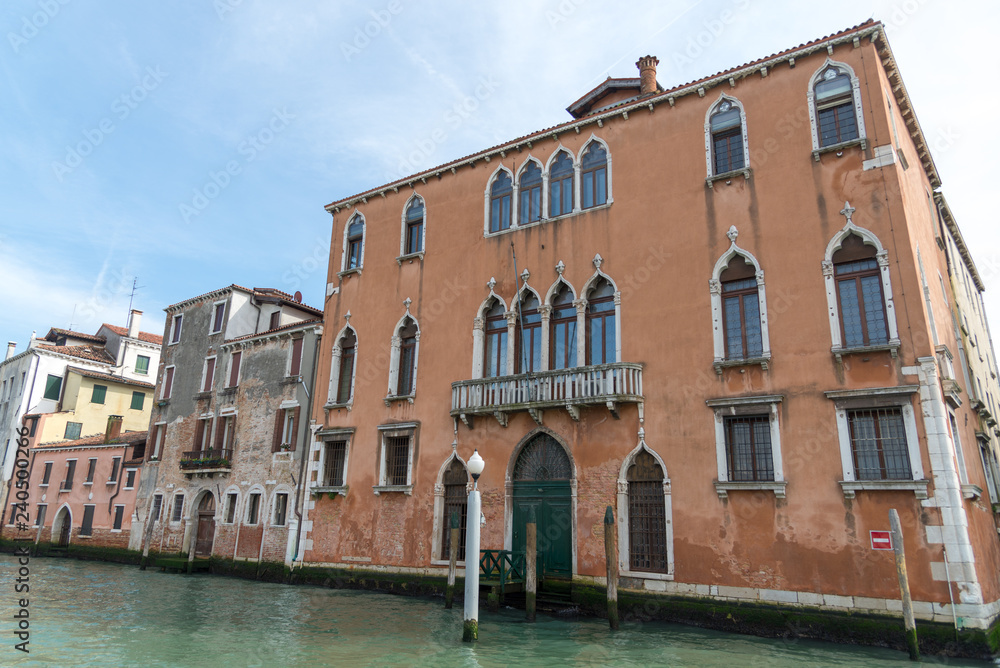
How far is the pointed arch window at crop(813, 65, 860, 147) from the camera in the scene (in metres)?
13.3

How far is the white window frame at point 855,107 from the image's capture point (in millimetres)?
12969

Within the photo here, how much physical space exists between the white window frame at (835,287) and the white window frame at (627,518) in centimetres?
397

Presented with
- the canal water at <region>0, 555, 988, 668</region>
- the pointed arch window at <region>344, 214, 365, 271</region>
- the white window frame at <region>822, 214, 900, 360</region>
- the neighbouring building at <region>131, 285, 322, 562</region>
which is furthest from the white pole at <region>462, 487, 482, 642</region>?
the pointed arch window at <region>344, 214, 365, 271</region>

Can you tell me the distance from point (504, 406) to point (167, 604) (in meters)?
8.56

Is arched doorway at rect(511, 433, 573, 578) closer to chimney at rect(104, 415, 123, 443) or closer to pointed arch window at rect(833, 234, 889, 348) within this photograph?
pointed arch window at rect(833, 234, 889, 348)

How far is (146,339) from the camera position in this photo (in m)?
38.2

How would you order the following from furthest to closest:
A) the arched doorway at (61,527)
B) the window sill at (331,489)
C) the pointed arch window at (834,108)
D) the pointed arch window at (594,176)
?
the arched doorway at (61,527)
the window sill at (331,489)
the pointed arch window at (594,176)
the pointed arch window at (834,108)

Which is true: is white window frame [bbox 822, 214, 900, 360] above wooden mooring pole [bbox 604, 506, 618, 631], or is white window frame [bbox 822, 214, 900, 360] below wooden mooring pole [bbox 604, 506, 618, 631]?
above

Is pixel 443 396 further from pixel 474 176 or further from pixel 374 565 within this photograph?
pixel 474 176

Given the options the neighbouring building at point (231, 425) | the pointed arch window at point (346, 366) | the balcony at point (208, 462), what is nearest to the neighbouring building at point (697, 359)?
the pointed arch window at point (346, 366)

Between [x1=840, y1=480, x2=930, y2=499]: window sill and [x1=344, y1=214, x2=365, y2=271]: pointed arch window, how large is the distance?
14.7 metres

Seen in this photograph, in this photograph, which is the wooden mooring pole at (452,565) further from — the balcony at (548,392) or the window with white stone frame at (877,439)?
the window with white stone frame at (877,439)

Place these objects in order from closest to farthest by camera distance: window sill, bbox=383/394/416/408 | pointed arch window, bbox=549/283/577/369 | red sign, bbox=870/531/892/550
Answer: red sign, bbox=870/531/892/550 → pointed arch window, bbox=549/283/577/369 → window sill, bbox=383/394/416/408

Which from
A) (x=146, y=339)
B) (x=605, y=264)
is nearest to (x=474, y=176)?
(x=605, y=264)
